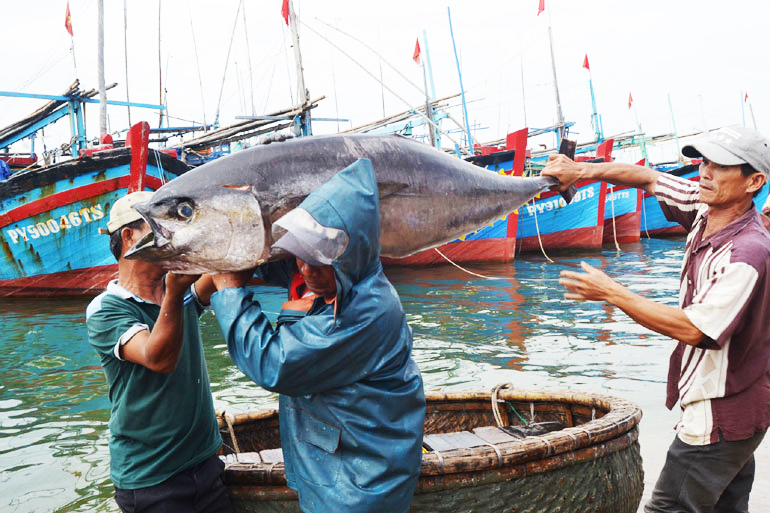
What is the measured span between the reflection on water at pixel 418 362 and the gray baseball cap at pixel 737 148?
3381 mm

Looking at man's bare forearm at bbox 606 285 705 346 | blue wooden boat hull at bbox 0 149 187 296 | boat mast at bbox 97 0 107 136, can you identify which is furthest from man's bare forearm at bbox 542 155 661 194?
boat mast at bbox 97 0 107 136

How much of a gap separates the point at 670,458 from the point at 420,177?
1.59 metres

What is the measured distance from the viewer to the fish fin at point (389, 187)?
1.96m

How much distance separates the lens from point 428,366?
8.09 m

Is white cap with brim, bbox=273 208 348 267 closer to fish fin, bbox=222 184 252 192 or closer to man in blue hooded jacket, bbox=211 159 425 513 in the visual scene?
man in blue hooded jacket, bbox=211 159 425 513

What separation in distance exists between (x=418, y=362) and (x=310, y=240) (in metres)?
6.67

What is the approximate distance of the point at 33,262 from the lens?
12.9 m

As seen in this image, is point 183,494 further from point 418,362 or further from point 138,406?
point 418,362

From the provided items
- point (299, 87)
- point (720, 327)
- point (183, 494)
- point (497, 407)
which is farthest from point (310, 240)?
point (299, 87)

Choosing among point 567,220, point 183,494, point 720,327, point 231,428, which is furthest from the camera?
point 567,220

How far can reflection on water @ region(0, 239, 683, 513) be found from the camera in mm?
5404

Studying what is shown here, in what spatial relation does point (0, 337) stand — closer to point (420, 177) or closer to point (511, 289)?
point (511, 289)

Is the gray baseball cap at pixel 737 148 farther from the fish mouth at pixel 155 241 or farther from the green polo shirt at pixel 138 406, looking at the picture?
the green polo shirt at pixel 138 406

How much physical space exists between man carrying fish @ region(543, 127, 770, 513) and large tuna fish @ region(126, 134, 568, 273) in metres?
0.64
